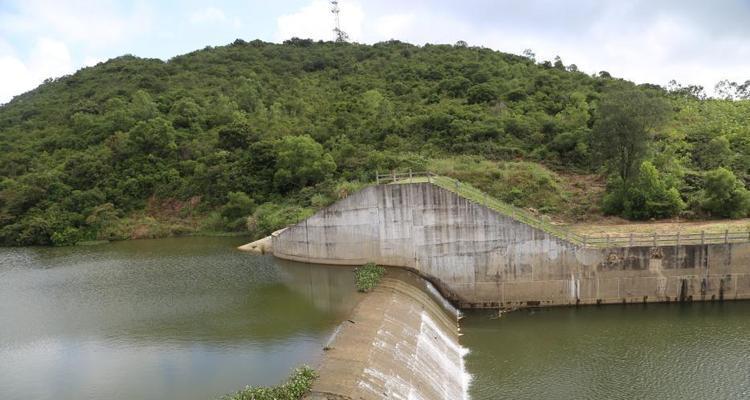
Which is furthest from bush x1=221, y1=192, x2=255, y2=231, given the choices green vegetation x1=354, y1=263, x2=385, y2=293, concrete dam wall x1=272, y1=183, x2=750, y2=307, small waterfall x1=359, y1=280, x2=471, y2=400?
small waterfall x1=359, y1=280, x2=471, y2=400

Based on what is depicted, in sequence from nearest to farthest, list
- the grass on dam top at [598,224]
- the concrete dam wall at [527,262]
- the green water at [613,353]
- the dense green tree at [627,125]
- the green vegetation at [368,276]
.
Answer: the green water at [613,353] < the green vegetation at [368,276] < the concrete dam wall at [527,262] < the grass on dam top at [598,224] < the dense green tree at [627,125]

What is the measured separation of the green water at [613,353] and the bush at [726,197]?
8906mm

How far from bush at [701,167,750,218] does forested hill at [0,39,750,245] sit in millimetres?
89

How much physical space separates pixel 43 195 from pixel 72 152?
6769 millimetres

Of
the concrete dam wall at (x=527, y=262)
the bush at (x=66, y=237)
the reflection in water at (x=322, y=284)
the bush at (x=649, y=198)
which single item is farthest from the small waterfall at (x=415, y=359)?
the bush at (x=66, y=237)

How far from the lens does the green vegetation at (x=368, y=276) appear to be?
22.5 metres

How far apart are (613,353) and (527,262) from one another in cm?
567

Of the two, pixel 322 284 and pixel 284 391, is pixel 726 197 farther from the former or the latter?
pixel 284 391

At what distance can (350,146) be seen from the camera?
42.3m

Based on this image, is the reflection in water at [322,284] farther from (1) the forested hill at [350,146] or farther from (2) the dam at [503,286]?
(1) the forested hill at [350,146]

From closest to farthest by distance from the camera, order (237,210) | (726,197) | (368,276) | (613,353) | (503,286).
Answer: (613,353) → (503,286) → (368,276) → (726,197) → (237,210)

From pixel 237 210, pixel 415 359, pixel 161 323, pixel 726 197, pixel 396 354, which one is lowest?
pixel 415 359

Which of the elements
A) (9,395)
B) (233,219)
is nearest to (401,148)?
(233,219)

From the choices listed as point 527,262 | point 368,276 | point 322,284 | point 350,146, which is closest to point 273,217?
point 350,146
